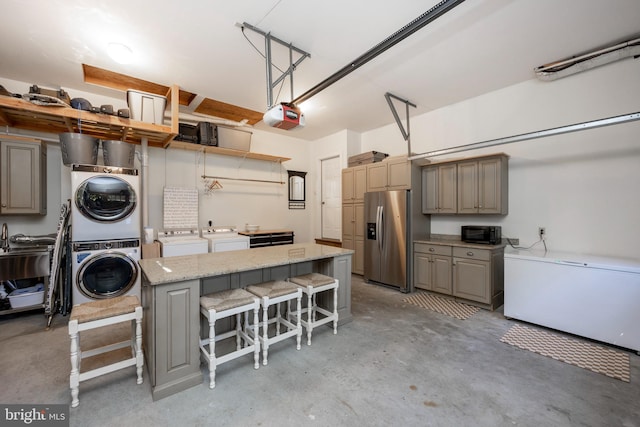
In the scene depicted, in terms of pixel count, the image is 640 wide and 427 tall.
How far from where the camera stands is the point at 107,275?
3.39 metres

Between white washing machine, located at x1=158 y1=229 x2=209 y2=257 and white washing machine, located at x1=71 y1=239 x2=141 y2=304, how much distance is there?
1.24 ft

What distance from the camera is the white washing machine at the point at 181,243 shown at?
3.85 meters

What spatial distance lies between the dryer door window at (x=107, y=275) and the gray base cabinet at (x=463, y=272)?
13.7ft

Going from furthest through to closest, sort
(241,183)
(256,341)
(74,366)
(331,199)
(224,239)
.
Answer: (331,199) → (241,183) → (224,239) → (256,341) → (74,366)

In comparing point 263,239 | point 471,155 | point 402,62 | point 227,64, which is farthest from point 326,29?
point 263,239

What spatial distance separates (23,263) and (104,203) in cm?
107

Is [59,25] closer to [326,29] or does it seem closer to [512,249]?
[326,29]

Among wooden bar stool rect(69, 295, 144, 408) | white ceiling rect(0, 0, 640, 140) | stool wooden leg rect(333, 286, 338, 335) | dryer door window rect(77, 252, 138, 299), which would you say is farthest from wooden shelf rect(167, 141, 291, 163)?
stool wooden leg rect(333, 286, 338, 335)

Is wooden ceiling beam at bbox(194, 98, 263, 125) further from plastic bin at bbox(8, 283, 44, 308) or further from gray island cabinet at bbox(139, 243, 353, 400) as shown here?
plastic bin at bbox(8, 283, 44, 308)

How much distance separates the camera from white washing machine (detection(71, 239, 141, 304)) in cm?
320

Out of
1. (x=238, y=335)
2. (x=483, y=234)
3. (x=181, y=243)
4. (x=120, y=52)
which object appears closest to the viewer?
(x=238, y=335)

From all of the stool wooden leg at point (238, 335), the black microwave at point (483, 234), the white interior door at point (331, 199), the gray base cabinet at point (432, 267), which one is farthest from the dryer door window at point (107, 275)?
the black microwave at point (483, 234)

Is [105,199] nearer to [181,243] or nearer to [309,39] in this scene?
[181,243]

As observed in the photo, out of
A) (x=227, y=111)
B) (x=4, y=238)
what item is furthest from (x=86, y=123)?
(x=227, y=111)
